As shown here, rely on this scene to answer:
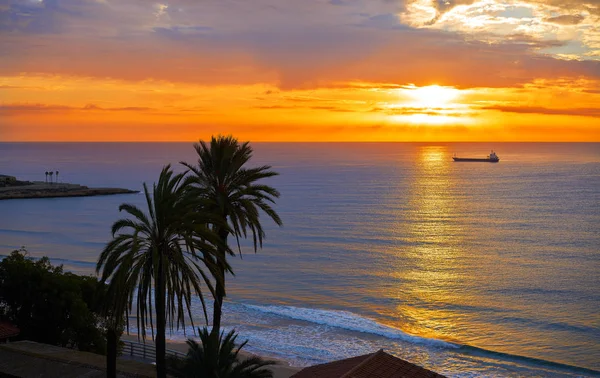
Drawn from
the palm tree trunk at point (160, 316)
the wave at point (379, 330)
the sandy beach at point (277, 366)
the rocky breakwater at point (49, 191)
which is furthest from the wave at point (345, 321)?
the rocky breakwater at point (49, 191)

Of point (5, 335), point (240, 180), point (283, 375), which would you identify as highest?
point (240, 180)

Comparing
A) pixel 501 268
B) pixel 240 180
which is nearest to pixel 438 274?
pixel 501 268

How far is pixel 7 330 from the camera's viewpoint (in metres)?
27.6

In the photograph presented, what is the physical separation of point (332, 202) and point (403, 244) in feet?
165

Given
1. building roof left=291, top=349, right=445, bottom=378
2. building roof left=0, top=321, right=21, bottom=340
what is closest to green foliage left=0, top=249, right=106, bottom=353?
building roof left=0, top=321, right=21, bottom=340

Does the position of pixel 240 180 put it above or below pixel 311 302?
above

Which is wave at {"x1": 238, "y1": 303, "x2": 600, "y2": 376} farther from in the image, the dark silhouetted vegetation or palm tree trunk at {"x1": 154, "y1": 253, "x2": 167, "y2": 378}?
palm tree trunk at {"x1": 154, "y1": 253, "x2": 167, "y2": 378}

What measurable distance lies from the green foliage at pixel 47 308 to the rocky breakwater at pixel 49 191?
11699cm

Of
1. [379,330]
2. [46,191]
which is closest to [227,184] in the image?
[379,330]

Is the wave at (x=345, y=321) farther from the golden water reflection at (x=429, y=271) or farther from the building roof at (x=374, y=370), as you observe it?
the building roof at (x=374, y=370)

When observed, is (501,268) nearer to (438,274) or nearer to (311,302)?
(438,274)

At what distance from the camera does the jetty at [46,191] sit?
141500 mm

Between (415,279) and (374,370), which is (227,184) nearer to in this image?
(374,370)

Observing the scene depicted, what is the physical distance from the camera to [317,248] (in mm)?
74750
